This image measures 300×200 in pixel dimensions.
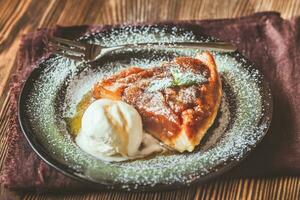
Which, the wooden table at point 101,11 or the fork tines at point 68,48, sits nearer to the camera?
the fork tines at point 68,48

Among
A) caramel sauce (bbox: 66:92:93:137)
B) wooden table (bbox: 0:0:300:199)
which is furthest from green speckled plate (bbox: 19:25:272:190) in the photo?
wooden table (bbox: 0:0:300:199)

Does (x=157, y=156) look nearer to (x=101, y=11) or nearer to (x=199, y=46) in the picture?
(x=199, y=46)

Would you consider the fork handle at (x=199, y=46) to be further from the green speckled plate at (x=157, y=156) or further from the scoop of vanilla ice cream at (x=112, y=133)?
the scoop of vanilla ice cream at (x=112, y=133)

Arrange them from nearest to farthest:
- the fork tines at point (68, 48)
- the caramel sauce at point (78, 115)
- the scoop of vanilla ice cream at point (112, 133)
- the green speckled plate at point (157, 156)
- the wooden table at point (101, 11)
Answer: the green speckled plate at point (157, 156) < the scoop of vanilla ice cream at point (112, 133) < the caramel sauce at point (78, 115) < the fork tines at point (68, 48) < the wooden table at point (101, 11)

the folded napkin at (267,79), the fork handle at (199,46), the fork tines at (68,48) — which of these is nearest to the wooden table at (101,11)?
the folded napkin at (267,79)

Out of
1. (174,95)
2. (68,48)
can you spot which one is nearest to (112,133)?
(174,95)

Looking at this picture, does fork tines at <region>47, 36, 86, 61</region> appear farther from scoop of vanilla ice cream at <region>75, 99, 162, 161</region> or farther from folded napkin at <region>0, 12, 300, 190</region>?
scoop of vanilla ice cream at <region>75, 99, 162, 161</region>

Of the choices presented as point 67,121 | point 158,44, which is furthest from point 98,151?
point 158,44
